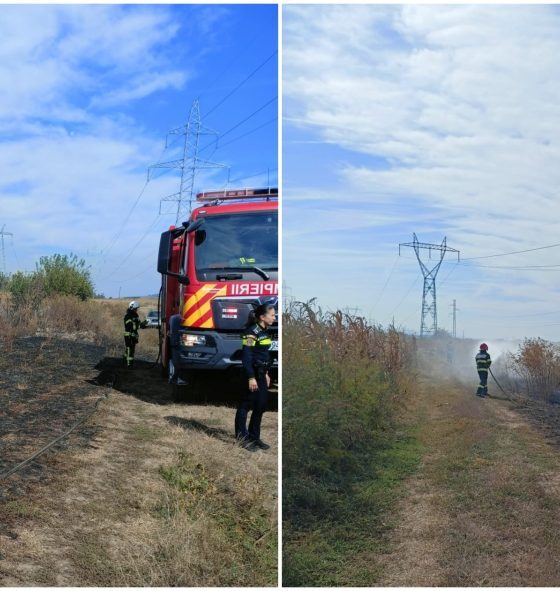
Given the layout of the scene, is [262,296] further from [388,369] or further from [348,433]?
[388,369]

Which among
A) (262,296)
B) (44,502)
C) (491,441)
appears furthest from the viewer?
(262,296)

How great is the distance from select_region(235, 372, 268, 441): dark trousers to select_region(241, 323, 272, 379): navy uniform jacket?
0.17 m

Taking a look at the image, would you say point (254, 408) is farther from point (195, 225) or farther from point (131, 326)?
point (131, 326)

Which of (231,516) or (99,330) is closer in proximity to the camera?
(231,516)

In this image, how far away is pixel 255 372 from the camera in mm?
6992

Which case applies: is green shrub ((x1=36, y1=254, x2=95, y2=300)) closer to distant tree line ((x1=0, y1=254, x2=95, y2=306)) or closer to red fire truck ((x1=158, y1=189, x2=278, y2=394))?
distant tree line ((x1=0, y1=254, x2=95, y2=306))

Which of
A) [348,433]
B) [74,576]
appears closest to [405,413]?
[348,433]

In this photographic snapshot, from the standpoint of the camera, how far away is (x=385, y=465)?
6.61 meters

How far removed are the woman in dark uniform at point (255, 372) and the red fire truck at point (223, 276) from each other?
1.52 meters

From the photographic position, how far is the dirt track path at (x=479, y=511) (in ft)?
13.3

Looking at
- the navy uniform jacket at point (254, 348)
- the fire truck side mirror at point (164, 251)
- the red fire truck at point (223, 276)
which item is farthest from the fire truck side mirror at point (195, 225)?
the navy uniform jacket at point (254, 348)

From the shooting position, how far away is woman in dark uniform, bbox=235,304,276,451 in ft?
22.0

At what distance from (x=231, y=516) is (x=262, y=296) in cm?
354

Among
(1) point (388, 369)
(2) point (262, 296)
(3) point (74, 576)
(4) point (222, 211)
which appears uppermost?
(4) point (222, 211)
